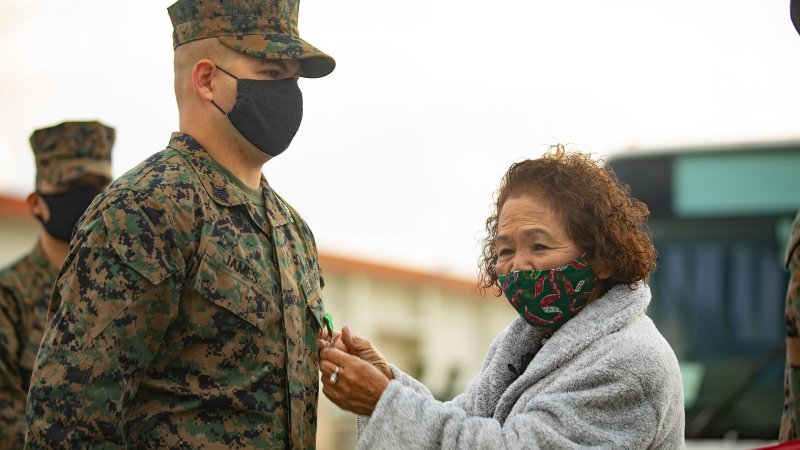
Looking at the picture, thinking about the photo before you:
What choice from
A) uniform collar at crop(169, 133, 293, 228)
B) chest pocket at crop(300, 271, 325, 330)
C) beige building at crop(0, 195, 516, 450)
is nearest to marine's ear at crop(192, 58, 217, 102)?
uniform collar at crop(169, 133, 293, 228)

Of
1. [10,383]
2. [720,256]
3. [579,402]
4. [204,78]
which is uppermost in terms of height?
[204,78]

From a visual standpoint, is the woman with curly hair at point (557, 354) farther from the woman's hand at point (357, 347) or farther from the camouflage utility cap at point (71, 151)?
the camouflage utility cap at point (71, 151)

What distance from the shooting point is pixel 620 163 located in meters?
8.91

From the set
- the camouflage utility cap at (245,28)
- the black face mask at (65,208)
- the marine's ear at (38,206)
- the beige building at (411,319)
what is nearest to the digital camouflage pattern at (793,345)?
the camouflage utility cap at (245,28)

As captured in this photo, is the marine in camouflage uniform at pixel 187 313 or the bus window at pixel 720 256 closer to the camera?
the marine in camouflage uniform at pixel 187 313

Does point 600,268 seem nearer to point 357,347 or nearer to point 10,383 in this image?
point 357,347

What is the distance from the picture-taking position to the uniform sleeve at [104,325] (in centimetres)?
339

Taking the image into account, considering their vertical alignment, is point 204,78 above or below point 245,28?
below

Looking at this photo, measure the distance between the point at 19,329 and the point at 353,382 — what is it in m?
2.26

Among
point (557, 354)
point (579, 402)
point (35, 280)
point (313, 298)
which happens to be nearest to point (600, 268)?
point (557, 354)

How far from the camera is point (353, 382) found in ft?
12.8

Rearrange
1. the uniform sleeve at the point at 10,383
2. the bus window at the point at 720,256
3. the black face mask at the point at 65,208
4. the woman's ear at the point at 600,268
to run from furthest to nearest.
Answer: the bus window at the point at 720,256 → the black face mask at the point at 65,208 → the uniform sleeve at the point at 10,383 → the woman's ear at the point at 600,268

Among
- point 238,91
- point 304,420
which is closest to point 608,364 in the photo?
point 304,420

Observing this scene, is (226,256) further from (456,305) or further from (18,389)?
(456,305)
